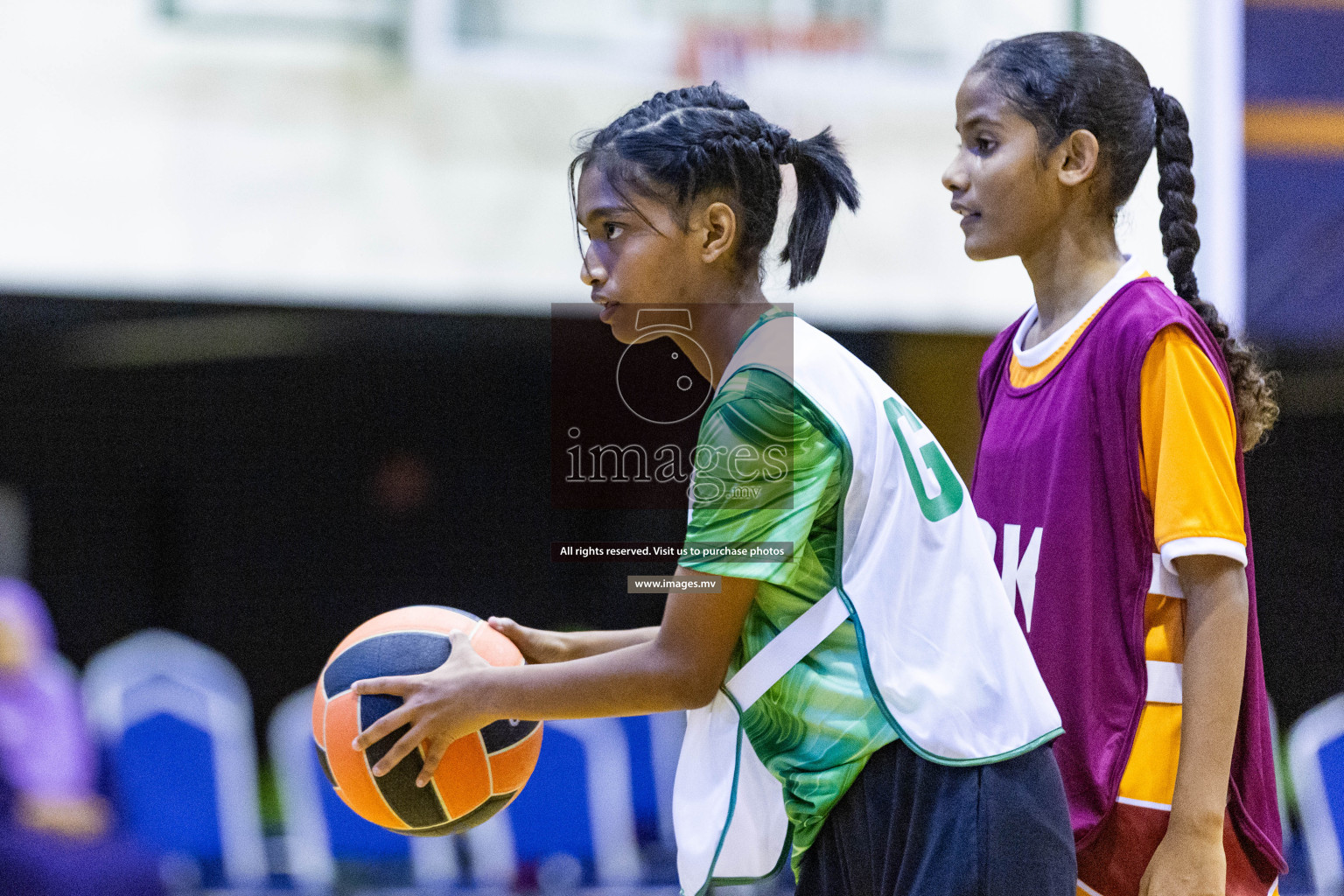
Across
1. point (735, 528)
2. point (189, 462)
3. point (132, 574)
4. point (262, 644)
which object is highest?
point (735, 528)

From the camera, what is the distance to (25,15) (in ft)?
15.7

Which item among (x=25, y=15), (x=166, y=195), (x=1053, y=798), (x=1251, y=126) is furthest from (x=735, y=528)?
(x=1251, y=126)

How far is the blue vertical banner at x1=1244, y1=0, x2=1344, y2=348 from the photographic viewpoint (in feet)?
17.9

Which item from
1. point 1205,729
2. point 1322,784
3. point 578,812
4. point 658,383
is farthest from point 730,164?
point 1322,784

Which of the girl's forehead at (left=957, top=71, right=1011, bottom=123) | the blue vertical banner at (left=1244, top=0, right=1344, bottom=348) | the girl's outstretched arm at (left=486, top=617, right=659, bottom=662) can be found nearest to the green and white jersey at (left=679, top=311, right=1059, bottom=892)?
the girl's outstretched arm at (left=486, top=617, right=659, bottom=662)

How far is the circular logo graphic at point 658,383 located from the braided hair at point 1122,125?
2561mm

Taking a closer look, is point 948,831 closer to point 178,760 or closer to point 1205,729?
point 1205,729

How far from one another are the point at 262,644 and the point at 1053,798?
4.72 m

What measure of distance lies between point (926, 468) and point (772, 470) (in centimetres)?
22

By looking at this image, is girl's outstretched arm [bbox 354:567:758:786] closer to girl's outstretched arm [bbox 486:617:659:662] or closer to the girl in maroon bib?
girl's outstretched arm [bbox 486:617:659:662]

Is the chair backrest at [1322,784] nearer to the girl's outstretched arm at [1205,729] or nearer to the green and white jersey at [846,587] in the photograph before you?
the girl's outstretched arm at [1205,729]

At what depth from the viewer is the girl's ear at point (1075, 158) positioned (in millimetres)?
1984

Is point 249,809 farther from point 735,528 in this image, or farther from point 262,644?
point 735,528

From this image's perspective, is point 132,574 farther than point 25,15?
Yes
